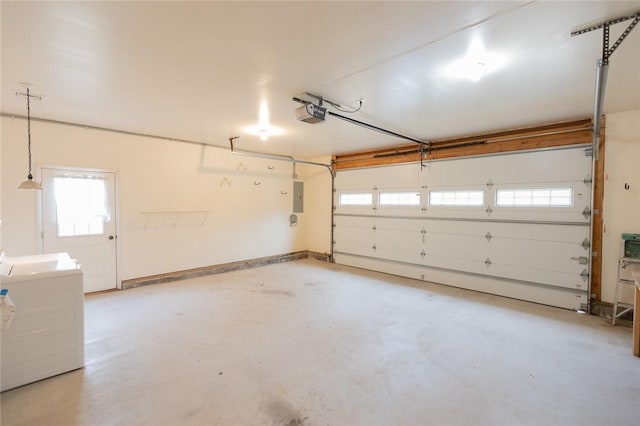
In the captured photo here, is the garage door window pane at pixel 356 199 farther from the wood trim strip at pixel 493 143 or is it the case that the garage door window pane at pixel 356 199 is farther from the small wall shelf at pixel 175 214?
the small wall shelf at pixel 175 214

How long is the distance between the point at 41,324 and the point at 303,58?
3.07 metres

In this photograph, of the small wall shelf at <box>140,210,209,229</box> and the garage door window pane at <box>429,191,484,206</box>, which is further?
the small wall shelf at <box>140,210,209,229</box>

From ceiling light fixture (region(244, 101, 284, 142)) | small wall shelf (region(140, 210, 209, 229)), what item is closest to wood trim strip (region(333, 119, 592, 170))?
ceiling light fixture (region(244, 101, 284, 142))

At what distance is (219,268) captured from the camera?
240 inches

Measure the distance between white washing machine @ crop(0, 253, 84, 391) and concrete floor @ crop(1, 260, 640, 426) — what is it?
0.14 m

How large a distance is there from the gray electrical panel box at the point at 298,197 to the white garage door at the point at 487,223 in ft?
5.47

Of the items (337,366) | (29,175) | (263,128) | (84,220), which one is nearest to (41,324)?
(29,175)

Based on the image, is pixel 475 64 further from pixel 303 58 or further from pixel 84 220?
pixel 84 220

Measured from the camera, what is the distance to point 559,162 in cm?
418

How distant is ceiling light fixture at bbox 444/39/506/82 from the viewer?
225 cm

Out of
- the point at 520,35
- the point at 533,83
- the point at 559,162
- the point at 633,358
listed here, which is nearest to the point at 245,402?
the point at 520,35

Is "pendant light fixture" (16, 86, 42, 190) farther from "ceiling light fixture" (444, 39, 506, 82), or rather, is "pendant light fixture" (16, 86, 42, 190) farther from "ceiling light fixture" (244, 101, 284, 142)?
"ceiling light fixture" (444, 39, 506, 82)

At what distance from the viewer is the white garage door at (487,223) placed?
13.5 feet

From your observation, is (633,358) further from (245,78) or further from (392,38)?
(245,78)
